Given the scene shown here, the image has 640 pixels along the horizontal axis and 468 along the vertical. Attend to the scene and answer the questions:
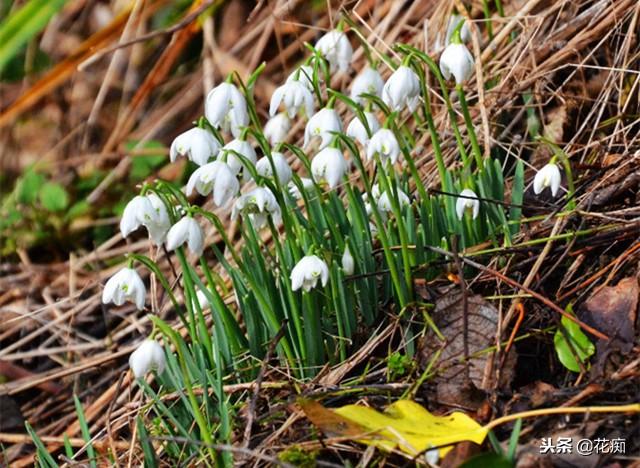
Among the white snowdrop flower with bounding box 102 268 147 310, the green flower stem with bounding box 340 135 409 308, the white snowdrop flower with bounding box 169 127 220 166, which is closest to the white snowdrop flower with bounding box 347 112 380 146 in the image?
the green flower stem with bounding box 340 135 409 308

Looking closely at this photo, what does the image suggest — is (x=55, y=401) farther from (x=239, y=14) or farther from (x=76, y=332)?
(x=239, y=14)

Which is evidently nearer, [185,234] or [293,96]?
[185,234]

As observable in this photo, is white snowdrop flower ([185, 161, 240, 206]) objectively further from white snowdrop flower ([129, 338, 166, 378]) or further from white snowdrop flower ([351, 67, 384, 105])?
white snowdrop flower ([351, 67, 384, 105])

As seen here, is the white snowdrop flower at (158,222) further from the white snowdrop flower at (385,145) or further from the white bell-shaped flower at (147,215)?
the white snowdrop flower at (385,145)

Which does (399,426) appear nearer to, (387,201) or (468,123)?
(387,201)

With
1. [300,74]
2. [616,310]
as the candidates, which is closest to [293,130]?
[300,74]

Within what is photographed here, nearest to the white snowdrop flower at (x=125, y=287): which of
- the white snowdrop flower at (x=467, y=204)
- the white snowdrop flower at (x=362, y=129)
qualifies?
the white snowdrop flower at (x=362, y=129)
